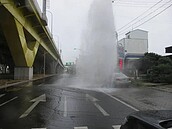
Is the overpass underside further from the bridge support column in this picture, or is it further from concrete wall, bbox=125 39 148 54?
concrete wall, bbox=125 39 148 54

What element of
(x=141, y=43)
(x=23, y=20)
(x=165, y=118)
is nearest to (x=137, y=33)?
(x=141, y=43)

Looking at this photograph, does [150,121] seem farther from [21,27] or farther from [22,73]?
[22,73]

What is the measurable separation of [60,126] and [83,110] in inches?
121

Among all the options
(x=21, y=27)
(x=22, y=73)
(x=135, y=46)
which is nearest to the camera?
(x=21, y=27)

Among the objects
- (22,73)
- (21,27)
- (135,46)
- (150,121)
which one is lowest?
(150,121)

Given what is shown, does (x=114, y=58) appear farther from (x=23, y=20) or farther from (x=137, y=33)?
(x=137, y=33)

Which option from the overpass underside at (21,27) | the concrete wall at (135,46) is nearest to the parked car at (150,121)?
the overpass underside at (21,27)

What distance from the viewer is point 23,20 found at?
91.8ft

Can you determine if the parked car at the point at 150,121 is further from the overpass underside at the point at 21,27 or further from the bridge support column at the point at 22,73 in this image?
the bridge support column at the point at 22,73

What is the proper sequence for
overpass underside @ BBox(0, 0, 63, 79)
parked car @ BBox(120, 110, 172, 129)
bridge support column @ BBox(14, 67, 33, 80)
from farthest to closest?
1. bridge support column @ BBox(14, 67, 33, 80)
2. overpass underside @ BBox(0, 0, 63, 79)
3. parked car @ BBox(120, 110, 172, 129)

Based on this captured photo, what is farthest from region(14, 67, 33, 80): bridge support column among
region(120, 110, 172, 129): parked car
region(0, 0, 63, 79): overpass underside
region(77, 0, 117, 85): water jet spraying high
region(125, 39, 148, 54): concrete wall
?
region(125, 39, 148, 54): concrete wall

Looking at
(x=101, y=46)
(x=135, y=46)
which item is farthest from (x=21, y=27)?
(x=135, y=46)

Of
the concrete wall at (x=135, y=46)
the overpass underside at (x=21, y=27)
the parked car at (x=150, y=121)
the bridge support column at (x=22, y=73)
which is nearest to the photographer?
the parked car at (x=150, y=121)

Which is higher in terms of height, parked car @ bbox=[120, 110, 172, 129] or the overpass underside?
the overpass underside
